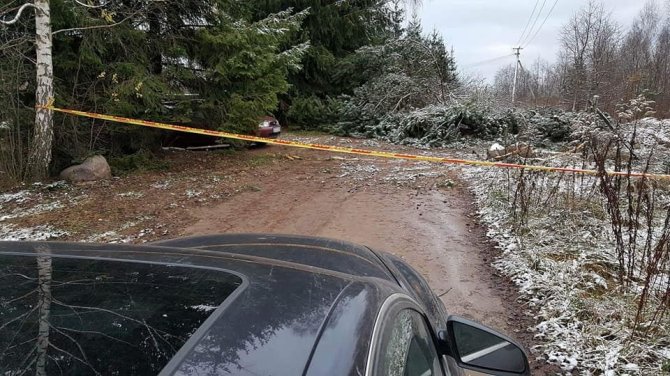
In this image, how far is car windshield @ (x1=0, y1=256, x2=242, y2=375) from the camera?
1.11 metres

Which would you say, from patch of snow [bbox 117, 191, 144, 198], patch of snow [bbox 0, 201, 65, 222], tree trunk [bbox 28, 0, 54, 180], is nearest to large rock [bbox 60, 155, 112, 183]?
tree trunk [bbox 28, 0, 54, 180]

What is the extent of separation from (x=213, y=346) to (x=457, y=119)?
15.5m

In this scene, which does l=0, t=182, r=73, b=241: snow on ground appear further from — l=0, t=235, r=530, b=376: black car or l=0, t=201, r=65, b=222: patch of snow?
l=0, t=235, r=530, b=376: black car

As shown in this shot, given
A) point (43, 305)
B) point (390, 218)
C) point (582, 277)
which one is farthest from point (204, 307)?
point (390, 218)

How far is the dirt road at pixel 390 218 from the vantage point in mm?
4965

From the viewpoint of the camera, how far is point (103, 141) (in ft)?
31.7

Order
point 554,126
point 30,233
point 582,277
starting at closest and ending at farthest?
1. point 582,277
2. point 30,233
3. point 554,126

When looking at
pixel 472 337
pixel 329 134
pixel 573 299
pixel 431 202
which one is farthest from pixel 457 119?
pixel 472 337

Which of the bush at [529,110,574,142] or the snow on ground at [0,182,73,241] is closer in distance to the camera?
the snow on ground at [0,182,73,241]

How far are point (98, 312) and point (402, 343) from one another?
0.94 metres

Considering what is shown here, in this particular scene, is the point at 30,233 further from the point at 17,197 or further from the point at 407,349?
the point at 407,349

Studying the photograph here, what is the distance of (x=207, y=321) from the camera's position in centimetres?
126

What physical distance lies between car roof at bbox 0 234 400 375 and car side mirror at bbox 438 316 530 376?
1.32 feet

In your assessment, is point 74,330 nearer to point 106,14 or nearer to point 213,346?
point 213,346
